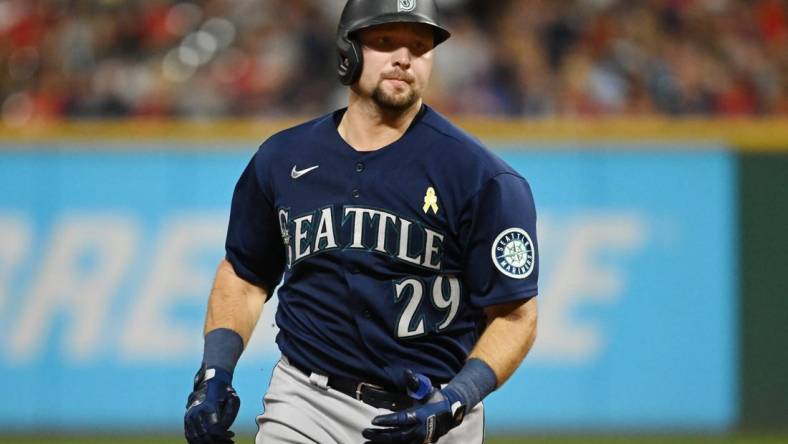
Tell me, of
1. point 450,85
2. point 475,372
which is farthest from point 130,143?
point 475,372

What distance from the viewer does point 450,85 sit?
10359mm

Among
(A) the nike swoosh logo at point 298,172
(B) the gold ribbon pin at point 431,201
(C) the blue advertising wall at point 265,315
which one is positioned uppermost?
(C) the blue advertising wall at point 265,315

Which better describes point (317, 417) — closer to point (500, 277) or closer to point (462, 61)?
point (500, 277)

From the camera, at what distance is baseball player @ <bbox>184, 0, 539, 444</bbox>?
12.6 feet

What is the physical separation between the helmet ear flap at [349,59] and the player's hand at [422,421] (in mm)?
984

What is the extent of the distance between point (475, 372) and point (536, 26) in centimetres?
718

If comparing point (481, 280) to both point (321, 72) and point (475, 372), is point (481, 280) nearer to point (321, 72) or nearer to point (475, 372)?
point (475, 372)

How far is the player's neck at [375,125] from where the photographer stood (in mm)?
4066

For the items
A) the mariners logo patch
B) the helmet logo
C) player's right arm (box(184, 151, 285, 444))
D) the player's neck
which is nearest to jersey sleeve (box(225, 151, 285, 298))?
player's right arm (box(184, 151, 285, 444))

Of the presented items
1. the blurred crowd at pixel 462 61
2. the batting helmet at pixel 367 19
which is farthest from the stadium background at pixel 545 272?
the batting helmet at pixel 367 19

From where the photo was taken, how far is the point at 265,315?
9477 mm

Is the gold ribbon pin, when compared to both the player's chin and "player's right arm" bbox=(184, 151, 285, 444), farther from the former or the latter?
"player's right arm" bbox=(184, 151, 285, 444)

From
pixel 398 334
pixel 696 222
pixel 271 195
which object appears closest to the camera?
pixel 398 334

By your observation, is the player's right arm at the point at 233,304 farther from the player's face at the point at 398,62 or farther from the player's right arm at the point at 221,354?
the player's face at the point at 398,62
